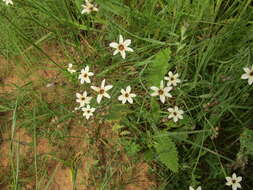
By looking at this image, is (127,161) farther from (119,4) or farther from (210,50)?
(119,4)

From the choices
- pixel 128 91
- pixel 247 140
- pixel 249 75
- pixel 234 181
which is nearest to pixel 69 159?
pixel 128 91

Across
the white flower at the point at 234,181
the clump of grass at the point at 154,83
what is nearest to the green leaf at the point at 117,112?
the clump of grass at the point at 154,83

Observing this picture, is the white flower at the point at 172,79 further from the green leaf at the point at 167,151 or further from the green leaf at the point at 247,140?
the green leaf at the point at 247,140

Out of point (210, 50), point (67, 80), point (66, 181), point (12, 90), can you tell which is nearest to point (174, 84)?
point (210, 50)

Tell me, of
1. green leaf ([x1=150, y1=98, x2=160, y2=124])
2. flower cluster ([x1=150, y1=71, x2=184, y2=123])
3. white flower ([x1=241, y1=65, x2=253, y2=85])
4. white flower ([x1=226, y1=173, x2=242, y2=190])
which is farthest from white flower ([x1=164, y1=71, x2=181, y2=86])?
white flower ([x1=226, y1=173, x2=242, y2=190])

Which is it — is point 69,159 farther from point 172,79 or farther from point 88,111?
point 172,79

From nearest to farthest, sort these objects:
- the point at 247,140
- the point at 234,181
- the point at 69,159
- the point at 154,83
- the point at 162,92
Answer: the point at 247,140 < the point at 234,181 < the point at 162,92 < the point at 154,83 < the point at 69,159

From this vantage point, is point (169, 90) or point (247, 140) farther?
point (169, 90)
